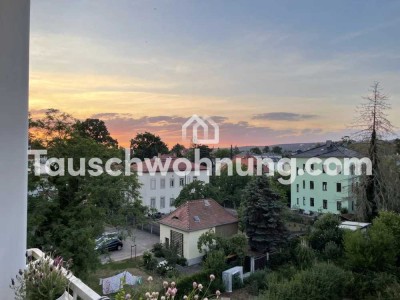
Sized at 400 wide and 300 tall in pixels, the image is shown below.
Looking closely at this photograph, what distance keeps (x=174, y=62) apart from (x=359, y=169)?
781cm

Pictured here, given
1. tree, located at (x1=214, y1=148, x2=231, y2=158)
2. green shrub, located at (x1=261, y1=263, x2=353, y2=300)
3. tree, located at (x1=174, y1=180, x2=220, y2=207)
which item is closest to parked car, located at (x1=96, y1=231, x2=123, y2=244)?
green shrub, located at (x1=261, y1=263, x2=353, y2=300)

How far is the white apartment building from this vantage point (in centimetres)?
1544

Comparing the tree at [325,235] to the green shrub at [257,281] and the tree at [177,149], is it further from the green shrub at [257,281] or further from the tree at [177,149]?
the tree at [177,149]

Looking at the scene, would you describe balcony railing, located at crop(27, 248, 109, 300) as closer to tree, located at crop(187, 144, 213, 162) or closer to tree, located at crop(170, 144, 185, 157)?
tree, located at crop(187, 144, 213, 162)

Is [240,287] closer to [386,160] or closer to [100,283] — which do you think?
[100,283]

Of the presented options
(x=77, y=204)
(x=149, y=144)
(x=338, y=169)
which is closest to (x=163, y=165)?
(x=149, y=144)

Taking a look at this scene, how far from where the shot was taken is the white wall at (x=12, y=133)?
1.52 m

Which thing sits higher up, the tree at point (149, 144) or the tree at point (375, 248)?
the tree at point (149, 144)

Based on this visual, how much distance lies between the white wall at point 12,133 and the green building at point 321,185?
48.1 ft

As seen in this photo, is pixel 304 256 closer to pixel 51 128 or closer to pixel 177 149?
pixel 51 128

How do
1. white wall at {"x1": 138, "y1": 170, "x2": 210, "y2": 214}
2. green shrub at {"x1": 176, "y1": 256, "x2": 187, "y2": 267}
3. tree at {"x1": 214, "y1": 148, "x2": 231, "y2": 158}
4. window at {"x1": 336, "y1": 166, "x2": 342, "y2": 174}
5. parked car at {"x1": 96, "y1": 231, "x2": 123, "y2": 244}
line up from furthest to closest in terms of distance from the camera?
tree at {"x1": 214, "y1": 148, "x2": 231, "y2": 158} < white wall at {"x1": 138, "y1": 170, "x2": 210, "y2": 214} < window at {"x1": 336, "y1": 166, "x2": 342, "y2": 174} < green shrub at {"x1": 176, "y1": 256, "x2": 187, "y2": 267} < parked car at {"x1": 96, "y1": 231, "x2": 123, "y2": 244}

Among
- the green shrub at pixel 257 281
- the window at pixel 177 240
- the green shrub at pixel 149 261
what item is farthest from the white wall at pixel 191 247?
the green shrub at pixel 257 281

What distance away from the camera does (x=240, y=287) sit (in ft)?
26.1

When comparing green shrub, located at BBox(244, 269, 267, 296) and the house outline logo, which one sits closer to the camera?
green shrub, located at BBox(244, 269, 267, 296)
